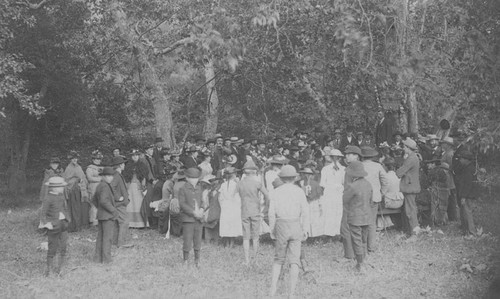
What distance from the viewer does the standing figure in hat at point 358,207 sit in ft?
31.6

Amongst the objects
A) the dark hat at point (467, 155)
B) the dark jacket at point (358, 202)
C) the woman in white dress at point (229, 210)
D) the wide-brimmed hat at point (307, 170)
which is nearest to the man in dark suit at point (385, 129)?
the dark hat at point (467, 155)

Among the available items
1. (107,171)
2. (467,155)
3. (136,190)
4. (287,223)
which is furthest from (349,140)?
(287,223)

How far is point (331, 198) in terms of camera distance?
12.5m

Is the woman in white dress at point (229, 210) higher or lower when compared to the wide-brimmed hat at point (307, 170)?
lower

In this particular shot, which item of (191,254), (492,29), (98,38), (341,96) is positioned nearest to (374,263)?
(191,254)

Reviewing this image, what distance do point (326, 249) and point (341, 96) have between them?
5.55m

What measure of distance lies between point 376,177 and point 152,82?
30.3 ft

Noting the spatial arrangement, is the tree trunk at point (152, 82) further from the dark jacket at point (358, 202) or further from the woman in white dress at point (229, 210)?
the dark jacket at point (358, 202)

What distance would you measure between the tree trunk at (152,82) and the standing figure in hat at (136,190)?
3.41 m

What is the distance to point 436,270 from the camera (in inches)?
384

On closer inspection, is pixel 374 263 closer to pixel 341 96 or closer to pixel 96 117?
pixel 341 96

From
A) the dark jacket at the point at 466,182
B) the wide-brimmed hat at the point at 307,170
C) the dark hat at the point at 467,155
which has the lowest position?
the dark jacket at the point at 466,182

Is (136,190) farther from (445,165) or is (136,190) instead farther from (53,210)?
(445,165)

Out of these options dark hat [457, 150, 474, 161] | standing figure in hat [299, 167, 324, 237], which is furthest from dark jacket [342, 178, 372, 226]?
dark hat [457, 150, 474, 161]
